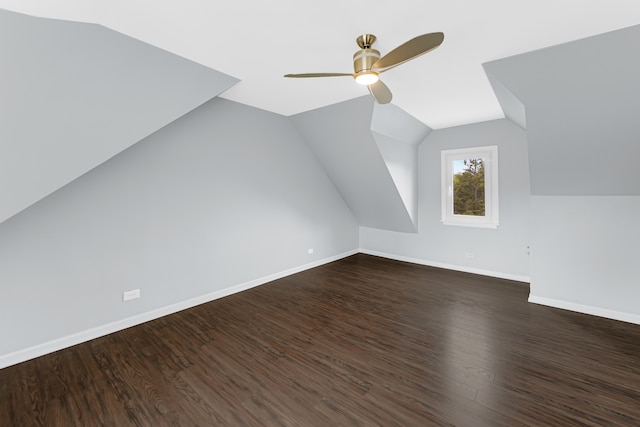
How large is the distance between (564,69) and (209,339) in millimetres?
3749

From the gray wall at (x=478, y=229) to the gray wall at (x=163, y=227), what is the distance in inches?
81.2

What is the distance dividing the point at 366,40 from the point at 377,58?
0.15 meters

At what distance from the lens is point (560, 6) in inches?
63.8

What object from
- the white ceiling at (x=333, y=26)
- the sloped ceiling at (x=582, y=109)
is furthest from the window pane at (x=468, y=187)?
the white ceiling at (x=333, y=26)

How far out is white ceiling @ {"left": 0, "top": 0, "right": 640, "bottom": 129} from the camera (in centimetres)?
163

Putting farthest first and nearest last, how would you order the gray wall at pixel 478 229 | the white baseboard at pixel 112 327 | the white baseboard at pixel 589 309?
the gray wall at pixel 478 229 → the white baseboard at pixel 589 309 → the white baseboard at pixel 112 327

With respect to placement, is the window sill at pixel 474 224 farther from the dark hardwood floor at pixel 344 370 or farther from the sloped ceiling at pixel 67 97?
the sloped ceiling at pixel 67 97

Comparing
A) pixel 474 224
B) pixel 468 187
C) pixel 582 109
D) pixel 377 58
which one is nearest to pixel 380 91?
pixel 377 58

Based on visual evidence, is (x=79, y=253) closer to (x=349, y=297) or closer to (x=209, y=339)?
(x=209, y=339)

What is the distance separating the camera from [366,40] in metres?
1.97

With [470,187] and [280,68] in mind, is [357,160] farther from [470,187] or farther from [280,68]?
[280,68]

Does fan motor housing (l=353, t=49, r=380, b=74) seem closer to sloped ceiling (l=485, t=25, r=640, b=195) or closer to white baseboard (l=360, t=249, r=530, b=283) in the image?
sloped ceiling (l=485, t=25, r=640, b=195)

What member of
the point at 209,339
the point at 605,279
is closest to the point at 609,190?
the point at 605,279

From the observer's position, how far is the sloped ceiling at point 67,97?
1.64 meters
